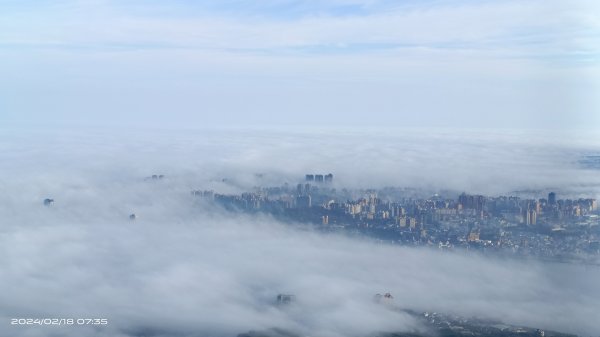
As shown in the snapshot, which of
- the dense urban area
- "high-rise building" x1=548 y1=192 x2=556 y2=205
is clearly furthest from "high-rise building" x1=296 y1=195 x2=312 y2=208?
"high-rise building" x1=548 y1=192 x2=556 y2=205

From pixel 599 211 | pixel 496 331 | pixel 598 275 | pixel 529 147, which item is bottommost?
pixel 496 331

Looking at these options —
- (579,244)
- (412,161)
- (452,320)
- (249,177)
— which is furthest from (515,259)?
(249,177)

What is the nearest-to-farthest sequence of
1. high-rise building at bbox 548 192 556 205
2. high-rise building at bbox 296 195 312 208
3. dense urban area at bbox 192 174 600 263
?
dense urban area at bbox 192 174 600 263 → high-rise building at bbox 548 192 556 205 → high-rise building at bbox 296 195 312 208

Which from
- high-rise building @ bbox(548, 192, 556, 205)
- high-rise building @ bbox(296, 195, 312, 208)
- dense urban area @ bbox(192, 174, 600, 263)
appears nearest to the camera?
dense urban area @ bbox(192, 174, 600, 263)

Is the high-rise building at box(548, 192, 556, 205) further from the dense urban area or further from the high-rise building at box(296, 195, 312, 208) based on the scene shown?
the high-rise building at box(296, 195, 312, 208)

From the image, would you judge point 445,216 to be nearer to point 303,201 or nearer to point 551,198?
point 551,198

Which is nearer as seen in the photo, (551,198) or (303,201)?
(551,198)

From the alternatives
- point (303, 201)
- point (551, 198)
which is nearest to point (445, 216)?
point (551, 198)

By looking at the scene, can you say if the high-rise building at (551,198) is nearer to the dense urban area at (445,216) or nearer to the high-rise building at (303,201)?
the dense urban area at (445,216)

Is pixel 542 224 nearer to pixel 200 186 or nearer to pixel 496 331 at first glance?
pixel 496 331
